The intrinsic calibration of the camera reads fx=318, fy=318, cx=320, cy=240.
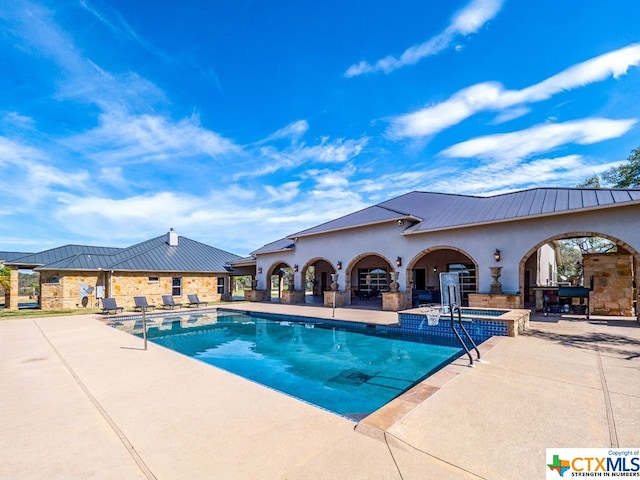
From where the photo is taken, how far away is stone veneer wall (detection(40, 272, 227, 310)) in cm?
1825

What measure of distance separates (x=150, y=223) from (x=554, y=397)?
35.5 meters

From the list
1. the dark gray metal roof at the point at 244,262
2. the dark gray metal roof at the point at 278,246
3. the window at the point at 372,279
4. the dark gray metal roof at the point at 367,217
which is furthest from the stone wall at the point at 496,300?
the dark gray metal roof at the point at 244,262

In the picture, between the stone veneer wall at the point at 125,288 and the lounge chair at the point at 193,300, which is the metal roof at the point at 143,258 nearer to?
the stone veneer wall at the point at 125,288

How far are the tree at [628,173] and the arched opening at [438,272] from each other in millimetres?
15852

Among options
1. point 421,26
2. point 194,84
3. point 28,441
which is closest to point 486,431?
point 28,441

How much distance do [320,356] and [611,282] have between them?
1214 cm

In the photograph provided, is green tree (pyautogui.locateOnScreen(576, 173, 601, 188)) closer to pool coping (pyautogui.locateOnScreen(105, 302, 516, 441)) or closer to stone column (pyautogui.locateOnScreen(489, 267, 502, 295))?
stone column (pyautogui.locateOnScreen(489, 267, 502, 295))

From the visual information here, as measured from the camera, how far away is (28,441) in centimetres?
341

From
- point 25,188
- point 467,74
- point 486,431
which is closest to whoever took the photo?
point 486,431

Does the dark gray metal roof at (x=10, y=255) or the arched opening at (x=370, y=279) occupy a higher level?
the dark gray metal roof at (x=10, y=255)

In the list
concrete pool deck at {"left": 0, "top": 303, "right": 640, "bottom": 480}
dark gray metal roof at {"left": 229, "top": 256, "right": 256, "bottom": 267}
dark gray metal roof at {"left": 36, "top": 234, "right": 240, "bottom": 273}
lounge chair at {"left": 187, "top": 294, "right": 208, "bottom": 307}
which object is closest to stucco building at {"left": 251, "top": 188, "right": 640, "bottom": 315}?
dark gray metal roof at {"left": 229, "top": 256, "right": 256, "bottom": 267}

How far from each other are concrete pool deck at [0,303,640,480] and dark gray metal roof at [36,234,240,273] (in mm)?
15311

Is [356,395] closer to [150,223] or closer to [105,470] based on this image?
[105,470]

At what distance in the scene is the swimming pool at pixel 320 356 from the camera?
5895mm
